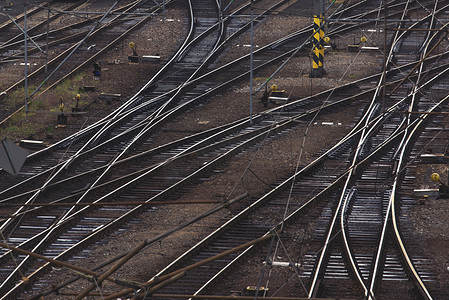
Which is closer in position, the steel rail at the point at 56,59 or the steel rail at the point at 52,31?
the steel rail at the point at 56,59

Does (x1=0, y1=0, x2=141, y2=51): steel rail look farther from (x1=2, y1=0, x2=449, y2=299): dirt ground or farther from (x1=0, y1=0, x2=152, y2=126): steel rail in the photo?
(x1=2, y1=0, x2=449, y2=299): dirt ground

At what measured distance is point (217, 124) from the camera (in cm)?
2380

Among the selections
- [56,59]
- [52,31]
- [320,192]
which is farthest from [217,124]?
[52,31]

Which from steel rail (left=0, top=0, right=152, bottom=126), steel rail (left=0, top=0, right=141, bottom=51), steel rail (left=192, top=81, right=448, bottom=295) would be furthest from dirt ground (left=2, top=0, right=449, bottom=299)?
steel rail (left=0, top=0, right=141, bottom=51)

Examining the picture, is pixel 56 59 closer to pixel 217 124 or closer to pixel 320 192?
pixel 217 124

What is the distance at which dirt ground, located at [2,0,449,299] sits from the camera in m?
16.3

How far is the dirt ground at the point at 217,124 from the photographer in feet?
53.5

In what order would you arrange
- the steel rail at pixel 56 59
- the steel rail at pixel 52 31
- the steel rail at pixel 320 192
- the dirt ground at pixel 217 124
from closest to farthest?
the steel rail at pixel 320 192 < the dirt ground at pixel 217 124 < the steel rail at pixel 56 59 < the steel rail at pixel 52 31

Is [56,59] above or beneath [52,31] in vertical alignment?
beneath

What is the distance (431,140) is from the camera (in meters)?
22.2

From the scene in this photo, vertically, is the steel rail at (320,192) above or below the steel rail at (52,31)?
below

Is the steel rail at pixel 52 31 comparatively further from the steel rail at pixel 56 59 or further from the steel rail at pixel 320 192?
the steel rail at pixel 320 192

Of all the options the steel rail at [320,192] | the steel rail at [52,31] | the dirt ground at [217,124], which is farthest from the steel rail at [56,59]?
the steel rail at [320,192]

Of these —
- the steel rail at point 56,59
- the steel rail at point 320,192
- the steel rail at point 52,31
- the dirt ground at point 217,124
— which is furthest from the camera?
the steel rail at point 52,31
